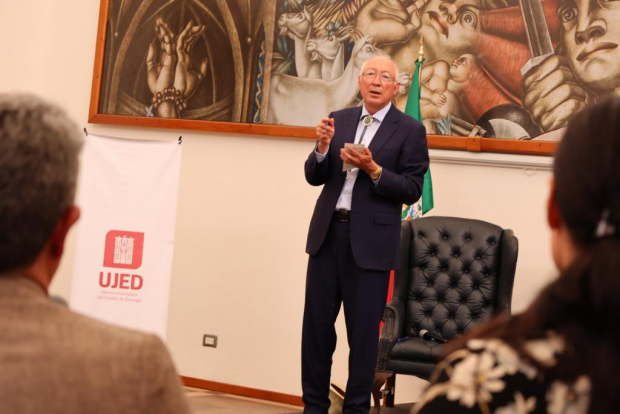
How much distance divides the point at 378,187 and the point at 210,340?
2679 mm

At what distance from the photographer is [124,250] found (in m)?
5.12

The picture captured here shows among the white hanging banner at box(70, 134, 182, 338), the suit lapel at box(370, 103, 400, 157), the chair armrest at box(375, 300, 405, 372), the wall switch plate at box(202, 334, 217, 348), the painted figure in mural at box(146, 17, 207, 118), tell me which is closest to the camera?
the suit lapel at box(370, 103, 400, 157)

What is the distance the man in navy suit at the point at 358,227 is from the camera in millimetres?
4273

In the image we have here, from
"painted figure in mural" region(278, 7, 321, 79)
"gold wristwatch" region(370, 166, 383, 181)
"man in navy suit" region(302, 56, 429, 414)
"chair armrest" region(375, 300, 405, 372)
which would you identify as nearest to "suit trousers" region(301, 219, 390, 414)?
"man in navy suit" region(302, 56, 429, 414)

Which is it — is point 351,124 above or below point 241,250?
above

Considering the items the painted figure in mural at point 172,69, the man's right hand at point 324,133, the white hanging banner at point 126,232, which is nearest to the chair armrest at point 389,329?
the man's right hand at point 324,133

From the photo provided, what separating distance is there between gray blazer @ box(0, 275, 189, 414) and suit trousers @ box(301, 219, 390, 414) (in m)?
3.28

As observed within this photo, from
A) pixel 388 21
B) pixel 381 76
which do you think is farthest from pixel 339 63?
pixel 381 76

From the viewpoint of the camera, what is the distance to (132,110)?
21.8 feet

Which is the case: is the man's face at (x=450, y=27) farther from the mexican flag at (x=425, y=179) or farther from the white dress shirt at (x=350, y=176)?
the white dress shirt at (x=350, y=176)

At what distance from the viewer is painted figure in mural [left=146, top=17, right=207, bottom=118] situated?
21.2 feet

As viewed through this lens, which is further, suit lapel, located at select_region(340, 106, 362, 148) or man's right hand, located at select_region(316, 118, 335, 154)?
suit lapel, located at select_region(340, 106, 362, 148)

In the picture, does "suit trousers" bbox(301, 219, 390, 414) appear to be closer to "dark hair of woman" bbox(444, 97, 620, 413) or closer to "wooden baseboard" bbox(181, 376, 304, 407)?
"wooden baseboard" bbox(181, 376, 304, 407)

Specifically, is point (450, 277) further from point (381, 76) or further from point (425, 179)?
point (381, 76)
